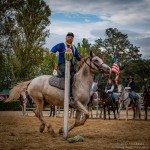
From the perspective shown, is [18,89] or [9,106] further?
[9,106]

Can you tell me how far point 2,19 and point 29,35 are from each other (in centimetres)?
1284

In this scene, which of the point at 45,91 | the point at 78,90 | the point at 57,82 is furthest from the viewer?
the point at 45,91

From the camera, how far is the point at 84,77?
10336 mm

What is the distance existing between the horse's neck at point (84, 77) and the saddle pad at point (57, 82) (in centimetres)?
44

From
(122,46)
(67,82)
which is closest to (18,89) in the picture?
(67,82)

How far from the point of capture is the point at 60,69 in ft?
34.1

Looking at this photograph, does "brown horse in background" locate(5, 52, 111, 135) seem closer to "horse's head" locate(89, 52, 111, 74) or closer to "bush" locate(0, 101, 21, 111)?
"horse's head" locate(89, 52, 111, 74)

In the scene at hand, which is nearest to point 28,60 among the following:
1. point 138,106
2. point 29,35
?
point 29,35

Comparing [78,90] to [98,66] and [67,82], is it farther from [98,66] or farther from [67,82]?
[98,66]

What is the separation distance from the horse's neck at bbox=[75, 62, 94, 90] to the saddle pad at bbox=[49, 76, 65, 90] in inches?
17.1

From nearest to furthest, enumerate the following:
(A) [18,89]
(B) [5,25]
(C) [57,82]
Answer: (C) [57,82], (A) [18,89], (B) [5,25]

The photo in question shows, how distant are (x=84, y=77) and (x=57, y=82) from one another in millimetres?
822

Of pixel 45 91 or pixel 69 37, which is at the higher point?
pixel 69 37

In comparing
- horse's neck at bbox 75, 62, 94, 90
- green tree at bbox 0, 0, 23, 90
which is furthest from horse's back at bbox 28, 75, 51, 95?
green tree at bbox 0, 0, 23, 90
